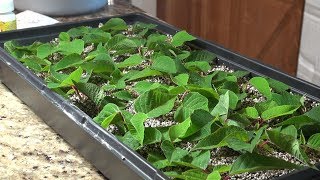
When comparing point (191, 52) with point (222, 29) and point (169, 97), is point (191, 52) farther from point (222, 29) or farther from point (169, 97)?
point (222, 29)

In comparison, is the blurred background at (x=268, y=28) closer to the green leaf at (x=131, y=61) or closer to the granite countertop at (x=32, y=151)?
the green leaf at (x=131, y=61)

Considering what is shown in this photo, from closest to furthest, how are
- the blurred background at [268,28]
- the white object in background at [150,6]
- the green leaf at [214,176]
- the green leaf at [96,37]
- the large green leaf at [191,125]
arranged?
the green leaf at [214,176] → the large green leaf at [191,125] → the green leaf at [96,37] → the blurred background at [268,28] → the white object in background at [150,6]

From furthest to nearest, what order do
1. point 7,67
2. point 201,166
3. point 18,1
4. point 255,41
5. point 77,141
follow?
point 255,41
point 18,1
point 7,67
point 77,141
point 201,166

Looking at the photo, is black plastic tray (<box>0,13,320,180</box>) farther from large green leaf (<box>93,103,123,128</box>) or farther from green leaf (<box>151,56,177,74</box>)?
green leaf (<box>151,56,177,74</box>)

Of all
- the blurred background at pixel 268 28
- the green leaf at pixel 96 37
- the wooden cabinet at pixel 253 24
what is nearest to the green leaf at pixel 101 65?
the green leaf at pixel 96 37

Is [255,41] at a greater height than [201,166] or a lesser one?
lesser

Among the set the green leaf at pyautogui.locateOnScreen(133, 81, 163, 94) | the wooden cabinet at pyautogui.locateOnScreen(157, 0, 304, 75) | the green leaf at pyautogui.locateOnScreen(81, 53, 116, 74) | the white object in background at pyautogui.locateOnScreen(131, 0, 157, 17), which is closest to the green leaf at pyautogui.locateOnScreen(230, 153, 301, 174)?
the green leaf at pyautogui.locateOnScreen(133, 81, 163, 94)

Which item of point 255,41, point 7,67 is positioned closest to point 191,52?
point 7,67
